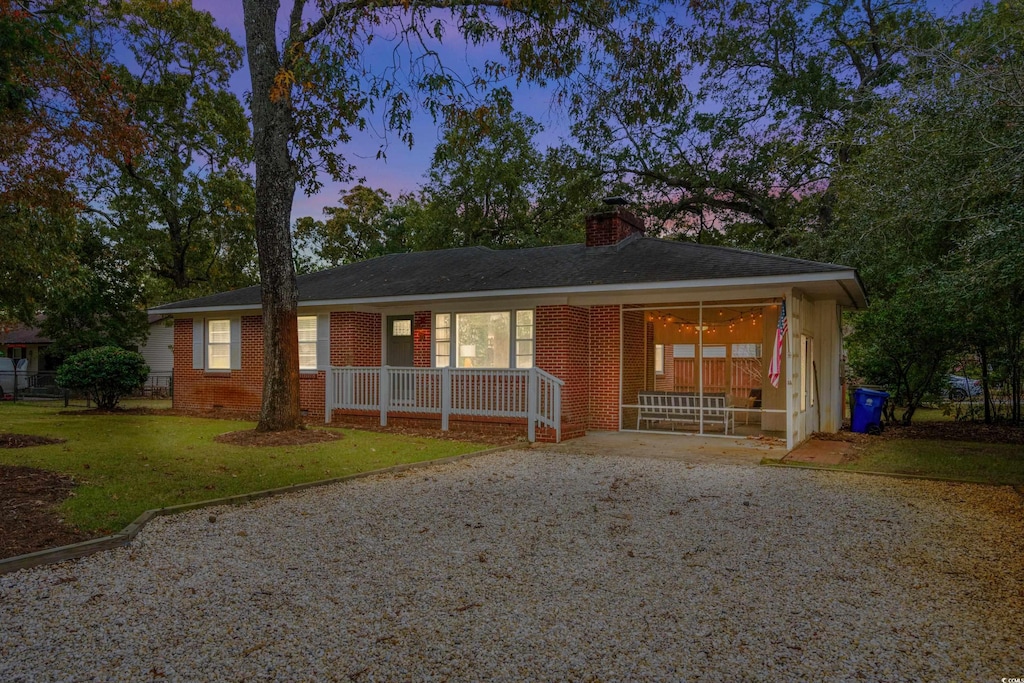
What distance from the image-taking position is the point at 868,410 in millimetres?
14125

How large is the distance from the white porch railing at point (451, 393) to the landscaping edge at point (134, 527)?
3190mm

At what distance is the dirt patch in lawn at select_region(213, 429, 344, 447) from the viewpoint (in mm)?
11336

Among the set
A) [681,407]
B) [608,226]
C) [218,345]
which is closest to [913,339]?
[681,407]

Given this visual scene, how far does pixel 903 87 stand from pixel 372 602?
10.8 m

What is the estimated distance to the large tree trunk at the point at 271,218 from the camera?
12.1 m

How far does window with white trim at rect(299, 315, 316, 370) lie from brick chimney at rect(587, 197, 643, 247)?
7.10 meters

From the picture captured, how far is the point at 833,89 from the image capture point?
75.0ft

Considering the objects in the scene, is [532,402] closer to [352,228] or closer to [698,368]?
[698,368]

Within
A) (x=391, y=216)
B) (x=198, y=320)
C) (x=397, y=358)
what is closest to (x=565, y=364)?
(x=397, y=358)

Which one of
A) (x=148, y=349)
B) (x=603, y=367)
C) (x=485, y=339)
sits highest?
(x=148, y=349)

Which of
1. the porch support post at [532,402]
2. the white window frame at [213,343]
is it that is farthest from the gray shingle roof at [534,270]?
the porch support post at [532,402]

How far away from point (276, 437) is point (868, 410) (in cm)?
1194

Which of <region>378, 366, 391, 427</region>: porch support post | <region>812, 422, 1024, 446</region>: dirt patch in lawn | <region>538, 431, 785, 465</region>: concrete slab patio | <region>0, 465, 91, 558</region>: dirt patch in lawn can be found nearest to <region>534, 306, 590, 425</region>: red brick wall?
<region>538, 431, 785, 465</region>: concrete slab patio

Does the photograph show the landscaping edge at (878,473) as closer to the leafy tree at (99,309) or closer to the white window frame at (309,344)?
the white window frame at (309,344)
